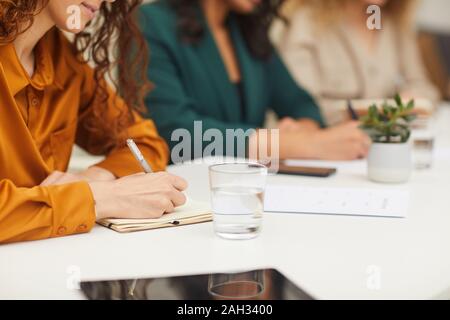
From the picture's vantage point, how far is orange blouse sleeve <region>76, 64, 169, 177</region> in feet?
4.20

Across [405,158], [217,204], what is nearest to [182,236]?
[217,204]

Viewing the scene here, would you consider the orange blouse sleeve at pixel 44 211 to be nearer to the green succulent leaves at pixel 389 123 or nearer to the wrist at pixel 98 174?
the wrist at pixel 98 174

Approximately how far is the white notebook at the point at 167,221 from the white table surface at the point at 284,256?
1cm

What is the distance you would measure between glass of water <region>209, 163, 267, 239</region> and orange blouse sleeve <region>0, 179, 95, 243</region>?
0.18m

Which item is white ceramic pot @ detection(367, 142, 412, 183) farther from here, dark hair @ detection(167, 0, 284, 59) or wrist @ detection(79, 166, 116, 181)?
dark hair @ detection(167, 0, 284, 59)

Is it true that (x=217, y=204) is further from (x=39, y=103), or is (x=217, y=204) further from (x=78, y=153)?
(x=78, y=153)

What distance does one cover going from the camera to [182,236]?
88 cm

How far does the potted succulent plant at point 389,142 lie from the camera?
1251mm

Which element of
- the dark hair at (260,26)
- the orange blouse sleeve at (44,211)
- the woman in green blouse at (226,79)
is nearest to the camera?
the orange blouse sleeve at (44,211)

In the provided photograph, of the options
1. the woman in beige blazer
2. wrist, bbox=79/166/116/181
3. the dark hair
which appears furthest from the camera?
the woman in beige blazer

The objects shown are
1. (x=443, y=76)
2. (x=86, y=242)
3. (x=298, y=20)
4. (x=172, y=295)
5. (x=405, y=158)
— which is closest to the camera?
(x=172, y=295)

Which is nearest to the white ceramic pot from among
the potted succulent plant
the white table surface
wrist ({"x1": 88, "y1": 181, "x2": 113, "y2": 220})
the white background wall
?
the potted succulent plant

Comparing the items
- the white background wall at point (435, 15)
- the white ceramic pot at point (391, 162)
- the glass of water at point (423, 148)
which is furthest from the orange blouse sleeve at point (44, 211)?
the white background wall at point (435, 15)

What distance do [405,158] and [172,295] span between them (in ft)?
2.42
